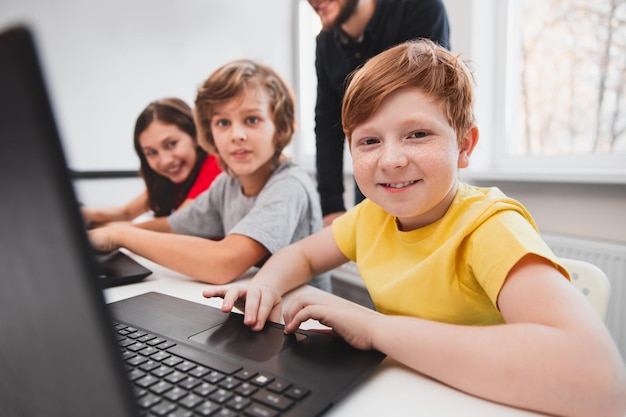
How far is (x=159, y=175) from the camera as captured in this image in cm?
145

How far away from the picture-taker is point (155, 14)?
2.00m

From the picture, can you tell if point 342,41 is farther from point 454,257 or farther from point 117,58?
point 117,58

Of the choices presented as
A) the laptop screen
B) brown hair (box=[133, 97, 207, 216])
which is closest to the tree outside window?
brown hair (box=[133, 97, 207, 216])

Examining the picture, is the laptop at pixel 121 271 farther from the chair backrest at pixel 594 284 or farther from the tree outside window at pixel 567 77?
the tree outside window at pixel 567 77

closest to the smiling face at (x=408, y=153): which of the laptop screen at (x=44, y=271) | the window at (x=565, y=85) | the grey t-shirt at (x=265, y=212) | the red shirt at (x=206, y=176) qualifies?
the grey t-shirt at (x=265, y=212)

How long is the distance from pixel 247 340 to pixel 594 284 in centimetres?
52

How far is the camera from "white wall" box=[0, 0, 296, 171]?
174 centimetres

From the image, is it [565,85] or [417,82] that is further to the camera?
[565,85]

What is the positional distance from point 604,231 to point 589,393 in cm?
116

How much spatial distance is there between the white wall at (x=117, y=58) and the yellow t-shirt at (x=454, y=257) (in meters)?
1.25

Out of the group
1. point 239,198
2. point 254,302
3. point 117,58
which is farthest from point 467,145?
point 117,58

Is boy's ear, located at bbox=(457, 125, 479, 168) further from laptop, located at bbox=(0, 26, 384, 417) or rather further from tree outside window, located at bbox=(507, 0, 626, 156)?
tree outside window, located at bbox=(507, 0, 626, 156)

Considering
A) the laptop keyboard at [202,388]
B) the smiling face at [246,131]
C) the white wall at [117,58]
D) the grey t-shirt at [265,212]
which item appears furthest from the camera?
the white wall at [117,58]

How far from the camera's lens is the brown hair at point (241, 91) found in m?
1.06
